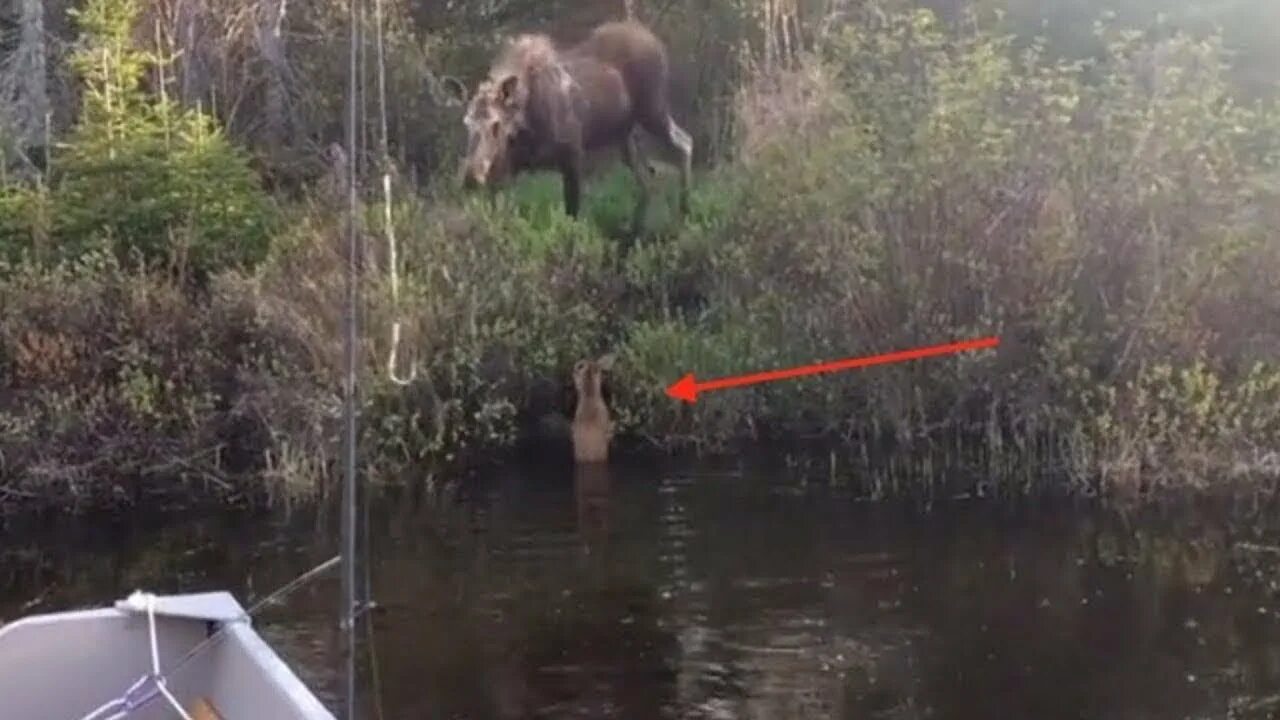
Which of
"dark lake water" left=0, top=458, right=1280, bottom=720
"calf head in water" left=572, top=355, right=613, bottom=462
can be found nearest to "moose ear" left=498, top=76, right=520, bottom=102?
"calf head in water" left=572, top=355, right=613, bottom=462

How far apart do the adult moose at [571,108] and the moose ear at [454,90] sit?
0.04 m

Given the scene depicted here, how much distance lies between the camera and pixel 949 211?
14.0 metres

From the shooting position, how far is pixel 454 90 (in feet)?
64.6

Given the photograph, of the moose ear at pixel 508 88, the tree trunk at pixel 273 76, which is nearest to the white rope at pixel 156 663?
the moose ear at pixel 508 88

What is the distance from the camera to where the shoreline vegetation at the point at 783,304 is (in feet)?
44.5

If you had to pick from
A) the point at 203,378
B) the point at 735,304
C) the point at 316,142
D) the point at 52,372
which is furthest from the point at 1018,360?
the point at 316,142

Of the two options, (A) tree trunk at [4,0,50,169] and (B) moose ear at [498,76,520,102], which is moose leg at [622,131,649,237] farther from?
(A) tree trunk at [4,0,50,169]

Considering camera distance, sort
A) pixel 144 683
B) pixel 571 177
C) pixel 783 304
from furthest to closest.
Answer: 1. pixel 571 177
2. pixel 783 304
3. pixel 144 683

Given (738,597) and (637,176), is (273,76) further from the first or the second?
(738,597)

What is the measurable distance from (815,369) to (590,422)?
160cm

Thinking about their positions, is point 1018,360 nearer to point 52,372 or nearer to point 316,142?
point 52,372

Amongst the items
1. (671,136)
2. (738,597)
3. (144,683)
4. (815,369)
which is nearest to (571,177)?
(671,136)

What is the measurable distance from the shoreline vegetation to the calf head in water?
16.4 inches

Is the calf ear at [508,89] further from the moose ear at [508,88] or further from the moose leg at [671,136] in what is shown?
the moose leg at [671,136]
